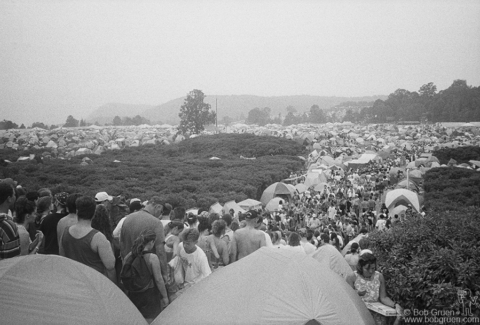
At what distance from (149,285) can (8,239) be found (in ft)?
4.29

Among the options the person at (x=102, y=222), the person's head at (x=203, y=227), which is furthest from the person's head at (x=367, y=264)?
the person at (x=102, y=222)

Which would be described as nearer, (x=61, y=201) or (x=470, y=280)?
(x=470, y=280)

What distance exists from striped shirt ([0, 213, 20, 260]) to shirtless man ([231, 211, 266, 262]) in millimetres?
2324

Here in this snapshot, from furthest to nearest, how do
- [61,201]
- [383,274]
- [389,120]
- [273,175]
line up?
[389,120]
[273,175]
[61,201]
[383,274]

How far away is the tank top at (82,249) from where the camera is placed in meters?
3.93

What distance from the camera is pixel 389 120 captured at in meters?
97.2

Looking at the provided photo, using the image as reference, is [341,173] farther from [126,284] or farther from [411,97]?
[411,97]

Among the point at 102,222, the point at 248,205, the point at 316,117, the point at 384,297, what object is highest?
the point at 102,222

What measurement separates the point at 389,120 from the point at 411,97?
773 centimetres

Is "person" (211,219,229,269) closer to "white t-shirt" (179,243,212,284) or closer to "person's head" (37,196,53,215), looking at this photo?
"white t-shirt" (179,243,212,284)

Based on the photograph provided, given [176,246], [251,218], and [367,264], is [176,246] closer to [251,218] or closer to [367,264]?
[251,218]

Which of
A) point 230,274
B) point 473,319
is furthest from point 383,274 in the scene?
point 230,274

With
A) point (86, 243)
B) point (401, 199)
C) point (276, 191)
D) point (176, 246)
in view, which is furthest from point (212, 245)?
point (276, 191)

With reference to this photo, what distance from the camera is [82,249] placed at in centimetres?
394
